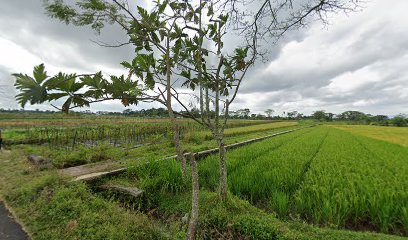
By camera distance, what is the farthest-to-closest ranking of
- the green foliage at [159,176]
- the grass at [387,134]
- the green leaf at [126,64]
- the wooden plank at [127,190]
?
the grass at [387,134] < the green foliage at [159,176] < the wooden plank at [127,190] < the green leaf at [126,64]

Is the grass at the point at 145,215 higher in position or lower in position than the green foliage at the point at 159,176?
lower

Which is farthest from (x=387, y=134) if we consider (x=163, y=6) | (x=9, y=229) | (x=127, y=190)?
(x=9, y=229)

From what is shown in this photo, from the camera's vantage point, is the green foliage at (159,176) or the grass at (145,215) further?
the green foliage at (159,176)

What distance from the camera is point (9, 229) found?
3.31 meters

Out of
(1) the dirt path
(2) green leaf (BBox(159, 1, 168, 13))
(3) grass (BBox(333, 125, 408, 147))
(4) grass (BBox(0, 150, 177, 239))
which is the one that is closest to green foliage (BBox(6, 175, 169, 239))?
(4) grass (BBox(0, 150, 177, 239))

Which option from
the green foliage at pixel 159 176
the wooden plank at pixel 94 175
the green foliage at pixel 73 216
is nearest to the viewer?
the green foliage at pixel 73 216

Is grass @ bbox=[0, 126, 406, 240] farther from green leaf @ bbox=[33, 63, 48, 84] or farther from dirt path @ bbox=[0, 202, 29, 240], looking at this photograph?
green leaf @ bbox=[33, 63, 48, 84]

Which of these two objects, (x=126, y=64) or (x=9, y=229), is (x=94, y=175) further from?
(x=126, y=64)

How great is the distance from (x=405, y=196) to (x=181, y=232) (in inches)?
170

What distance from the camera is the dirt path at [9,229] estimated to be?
3117mm

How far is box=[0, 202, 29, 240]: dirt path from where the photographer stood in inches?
123

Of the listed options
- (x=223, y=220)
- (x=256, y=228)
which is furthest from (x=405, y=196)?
(x=223, y=220)

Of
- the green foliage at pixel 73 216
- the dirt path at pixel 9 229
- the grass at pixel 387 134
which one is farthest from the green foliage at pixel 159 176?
the grass at pixel 387 134

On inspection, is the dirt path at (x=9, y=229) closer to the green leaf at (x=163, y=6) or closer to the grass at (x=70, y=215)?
the grass at (x=70, y=215)
